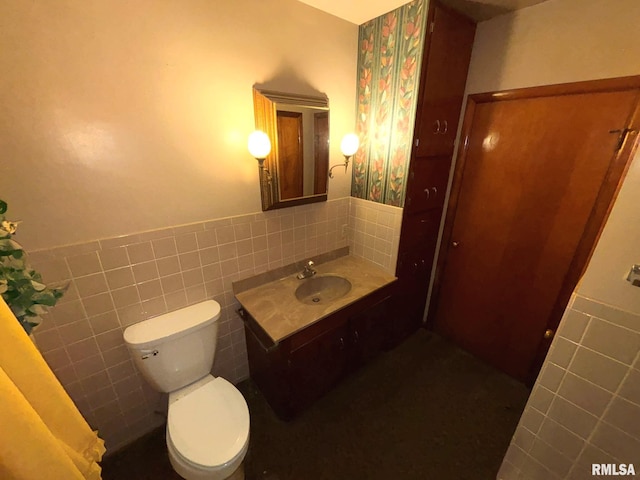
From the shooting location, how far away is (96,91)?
102cm

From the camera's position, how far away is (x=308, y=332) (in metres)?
1.43

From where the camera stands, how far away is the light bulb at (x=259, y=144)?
1.38m

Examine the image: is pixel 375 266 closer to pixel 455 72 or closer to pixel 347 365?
pixel 347 365

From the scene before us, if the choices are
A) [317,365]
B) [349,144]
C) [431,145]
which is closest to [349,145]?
[349,144]

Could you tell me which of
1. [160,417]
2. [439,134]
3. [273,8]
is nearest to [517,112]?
[439,134]

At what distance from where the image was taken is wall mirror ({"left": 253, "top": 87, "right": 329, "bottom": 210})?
1.43 m

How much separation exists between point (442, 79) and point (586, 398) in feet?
5.72

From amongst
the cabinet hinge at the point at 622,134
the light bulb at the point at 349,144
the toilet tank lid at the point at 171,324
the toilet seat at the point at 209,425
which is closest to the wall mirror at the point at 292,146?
the light bulb at the point at 349,144

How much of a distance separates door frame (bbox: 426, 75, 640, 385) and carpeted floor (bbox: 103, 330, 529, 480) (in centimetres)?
47

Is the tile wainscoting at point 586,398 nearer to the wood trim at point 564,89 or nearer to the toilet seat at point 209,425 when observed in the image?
the wood trim at point 564,89

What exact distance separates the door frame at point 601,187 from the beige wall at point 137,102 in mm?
1160

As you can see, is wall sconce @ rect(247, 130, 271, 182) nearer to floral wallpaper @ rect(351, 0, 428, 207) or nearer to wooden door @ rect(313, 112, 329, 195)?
wooden door @ rect(313, 112, 329, 195)

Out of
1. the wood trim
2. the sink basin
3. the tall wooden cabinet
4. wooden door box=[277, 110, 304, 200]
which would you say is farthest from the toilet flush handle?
the wood trim

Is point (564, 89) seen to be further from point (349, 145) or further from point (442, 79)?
point (349, 145)
